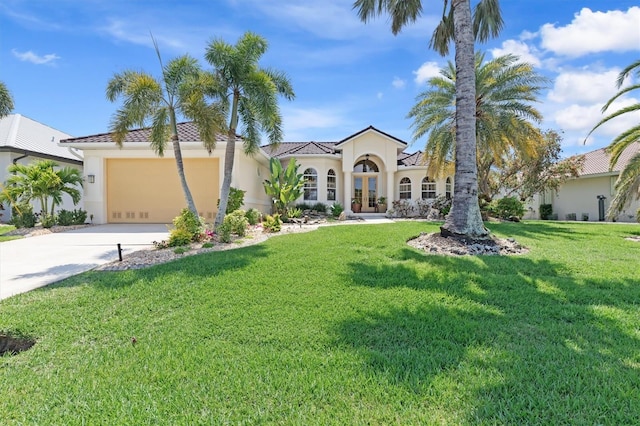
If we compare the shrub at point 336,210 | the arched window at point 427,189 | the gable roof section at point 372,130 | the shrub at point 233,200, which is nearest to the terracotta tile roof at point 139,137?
the shrub at point 233,200

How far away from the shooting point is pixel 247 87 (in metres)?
11.6

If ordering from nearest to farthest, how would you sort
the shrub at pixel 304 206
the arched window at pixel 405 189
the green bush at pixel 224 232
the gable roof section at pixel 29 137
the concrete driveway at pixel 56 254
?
the concrete driveway at pixel 56 254
the green bush at pixel 224 232
the gable roof section at pixel 29 137
the shrub at pixel 304 206
the arched window at pixel 405 189

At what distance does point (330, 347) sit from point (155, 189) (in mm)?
18495

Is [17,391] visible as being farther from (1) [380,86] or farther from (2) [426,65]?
(2) [426,65]

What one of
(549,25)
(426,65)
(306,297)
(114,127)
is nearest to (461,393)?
(306,297)

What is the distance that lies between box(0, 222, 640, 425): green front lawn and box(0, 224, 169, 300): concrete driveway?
0.98 meters

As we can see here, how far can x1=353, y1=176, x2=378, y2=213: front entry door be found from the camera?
83.8 ft

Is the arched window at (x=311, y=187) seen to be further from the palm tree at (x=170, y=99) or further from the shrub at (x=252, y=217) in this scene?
the palm tree at (x=170, y=99)

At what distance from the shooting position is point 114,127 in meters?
11.6

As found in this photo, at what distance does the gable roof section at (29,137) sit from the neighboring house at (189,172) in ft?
9.18

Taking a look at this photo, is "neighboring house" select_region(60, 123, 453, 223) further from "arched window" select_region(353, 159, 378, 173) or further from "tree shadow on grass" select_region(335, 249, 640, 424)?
"tree shadow on grass" select_region(335, 249, 640, 424)

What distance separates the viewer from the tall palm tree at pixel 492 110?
16.6 metres

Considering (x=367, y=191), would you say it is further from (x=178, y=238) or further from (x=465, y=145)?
(x=178, y=238)

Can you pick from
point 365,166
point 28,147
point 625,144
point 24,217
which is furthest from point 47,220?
point 625,144
